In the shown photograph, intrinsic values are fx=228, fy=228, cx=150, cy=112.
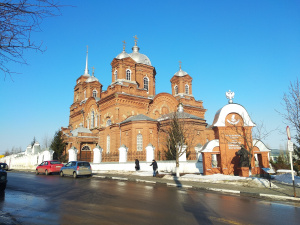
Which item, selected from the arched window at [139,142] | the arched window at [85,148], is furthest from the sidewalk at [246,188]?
the arched window at [85,148]

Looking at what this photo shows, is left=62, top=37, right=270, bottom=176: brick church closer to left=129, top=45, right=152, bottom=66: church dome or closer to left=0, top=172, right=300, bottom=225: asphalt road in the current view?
left=129, top=45, right=152, bottom=66: church dome

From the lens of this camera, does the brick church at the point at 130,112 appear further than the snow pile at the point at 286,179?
Yes

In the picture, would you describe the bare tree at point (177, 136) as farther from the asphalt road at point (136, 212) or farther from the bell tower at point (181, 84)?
the bell tower at point (181, 84)

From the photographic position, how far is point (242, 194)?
9.97 metres

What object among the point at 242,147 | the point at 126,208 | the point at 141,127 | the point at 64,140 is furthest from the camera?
the point at 64,140

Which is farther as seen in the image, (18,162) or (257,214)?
(18,162)

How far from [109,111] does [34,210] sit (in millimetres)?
24792

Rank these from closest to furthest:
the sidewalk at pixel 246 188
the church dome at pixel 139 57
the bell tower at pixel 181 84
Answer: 1. the sidewalk at pixel 246 188
2. the church dome at pixel 139 57
3. the bell tower at pixel 181 84

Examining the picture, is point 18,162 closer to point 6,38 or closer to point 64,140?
point 64,140

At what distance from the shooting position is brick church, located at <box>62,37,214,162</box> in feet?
87.2

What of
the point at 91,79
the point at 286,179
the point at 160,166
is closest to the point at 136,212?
the point at 286,179

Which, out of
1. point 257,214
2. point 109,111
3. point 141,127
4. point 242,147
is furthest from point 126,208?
point 109,111

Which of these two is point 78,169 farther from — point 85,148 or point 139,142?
point 85,148

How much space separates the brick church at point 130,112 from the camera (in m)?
26.6
